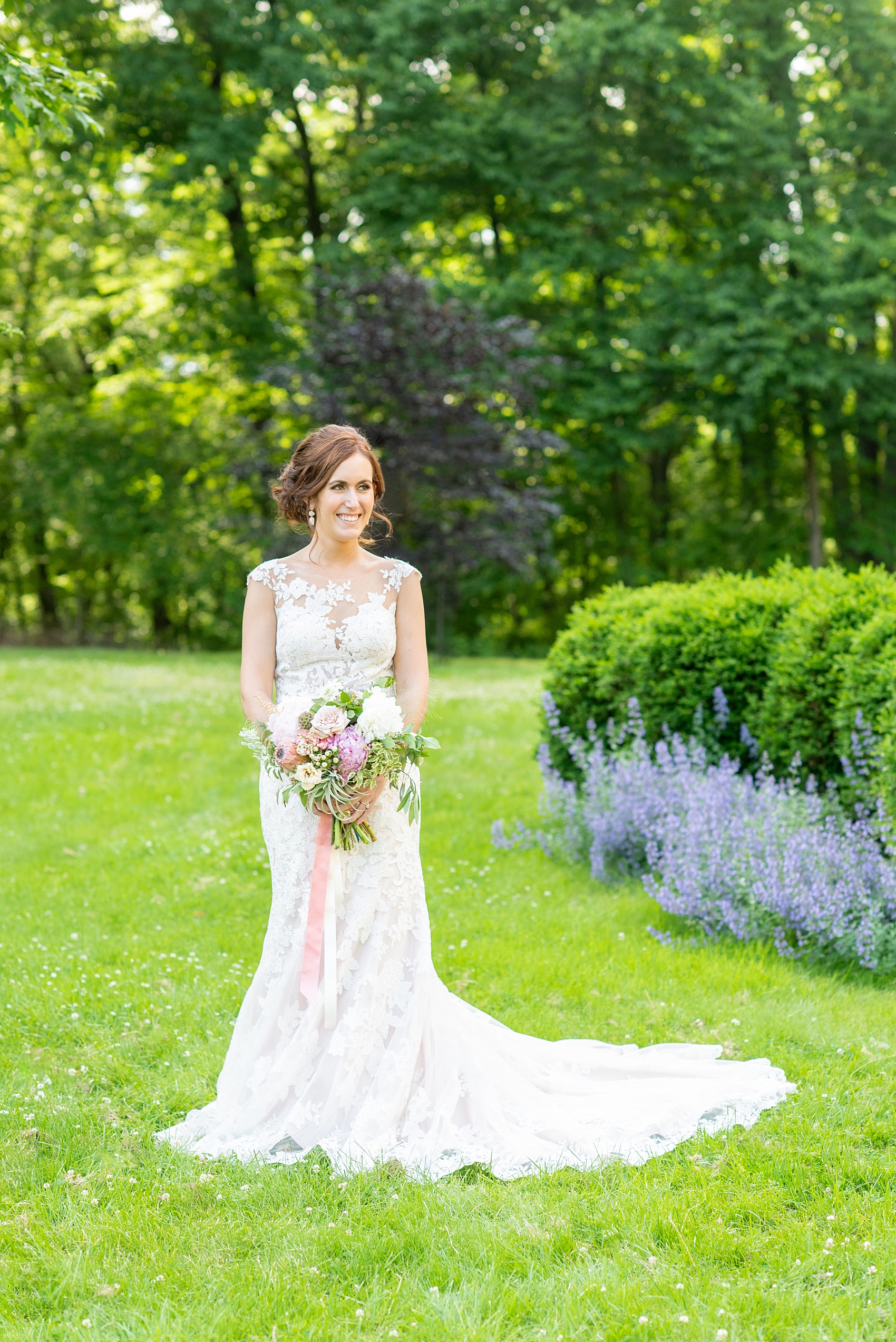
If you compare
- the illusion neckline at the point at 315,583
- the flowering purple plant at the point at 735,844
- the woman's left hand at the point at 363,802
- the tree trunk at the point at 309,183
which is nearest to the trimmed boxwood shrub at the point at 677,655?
the flowering purple plant at the point at 735,844

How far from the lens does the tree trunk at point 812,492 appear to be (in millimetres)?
24359

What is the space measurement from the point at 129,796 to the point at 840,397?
19864mm

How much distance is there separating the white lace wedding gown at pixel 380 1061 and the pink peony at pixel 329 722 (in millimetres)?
376

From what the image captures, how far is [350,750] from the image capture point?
4.04m

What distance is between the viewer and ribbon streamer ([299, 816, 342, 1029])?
4.30 metres

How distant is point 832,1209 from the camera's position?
3.65 m

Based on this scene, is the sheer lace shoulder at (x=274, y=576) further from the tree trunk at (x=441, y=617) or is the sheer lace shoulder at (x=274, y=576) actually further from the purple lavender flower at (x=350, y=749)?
the tree trunk at (x=441, y=617)

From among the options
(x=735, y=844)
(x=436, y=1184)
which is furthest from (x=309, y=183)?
(x=436, y=1184)

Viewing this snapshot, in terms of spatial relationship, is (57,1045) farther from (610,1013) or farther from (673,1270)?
(673,1270)

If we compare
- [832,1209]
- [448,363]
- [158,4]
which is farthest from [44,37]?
[832,1209]

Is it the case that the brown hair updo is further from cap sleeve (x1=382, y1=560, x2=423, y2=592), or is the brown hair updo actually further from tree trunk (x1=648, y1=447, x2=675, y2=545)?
tree trunk (x1=648, y1=447, x2=675, y2=545)

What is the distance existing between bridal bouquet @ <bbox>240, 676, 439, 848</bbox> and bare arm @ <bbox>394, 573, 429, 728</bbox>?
12.5 inches

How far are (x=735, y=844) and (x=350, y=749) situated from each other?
3.27 meters

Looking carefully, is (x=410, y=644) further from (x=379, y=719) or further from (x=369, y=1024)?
(x=369, y=1024)
